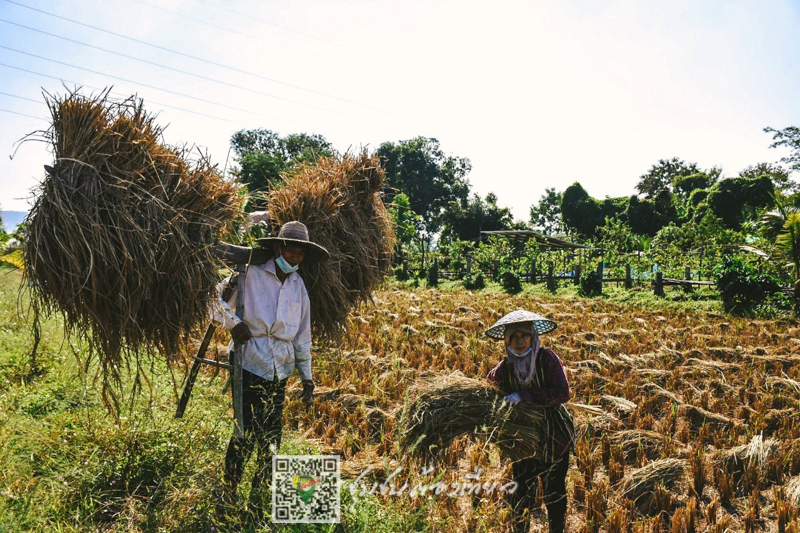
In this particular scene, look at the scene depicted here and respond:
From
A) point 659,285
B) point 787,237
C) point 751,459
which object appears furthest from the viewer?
point 659,285

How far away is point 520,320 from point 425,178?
35.7 meters

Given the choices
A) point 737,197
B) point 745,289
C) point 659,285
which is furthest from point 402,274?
point 737,197

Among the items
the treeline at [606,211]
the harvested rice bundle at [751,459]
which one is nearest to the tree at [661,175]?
the treeline at [606,211]

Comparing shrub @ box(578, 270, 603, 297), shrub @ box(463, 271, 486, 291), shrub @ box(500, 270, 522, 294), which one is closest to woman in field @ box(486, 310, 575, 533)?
shrub @ box(578, 270, 603, 297)

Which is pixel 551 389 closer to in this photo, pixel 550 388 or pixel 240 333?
pixel 550 388

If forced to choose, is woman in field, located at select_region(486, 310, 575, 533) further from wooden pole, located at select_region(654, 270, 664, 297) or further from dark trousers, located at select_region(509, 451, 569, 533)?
wooden pole, located at select_region(654, 270, 664, 297)

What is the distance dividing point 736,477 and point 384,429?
244 cm

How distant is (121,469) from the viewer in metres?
2.62

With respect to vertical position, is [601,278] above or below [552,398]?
above

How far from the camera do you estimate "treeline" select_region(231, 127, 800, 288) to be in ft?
35.6

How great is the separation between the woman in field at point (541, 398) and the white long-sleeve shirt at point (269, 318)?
3.92ft

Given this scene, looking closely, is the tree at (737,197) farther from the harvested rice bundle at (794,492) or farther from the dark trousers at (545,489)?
the dark trousers at (545,489)

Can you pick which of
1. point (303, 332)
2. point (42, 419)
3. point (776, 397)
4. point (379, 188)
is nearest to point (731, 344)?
point (776, 397)

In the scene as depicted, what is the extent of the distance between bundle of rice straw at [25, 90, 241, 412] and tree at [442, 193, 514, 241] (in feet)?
100
